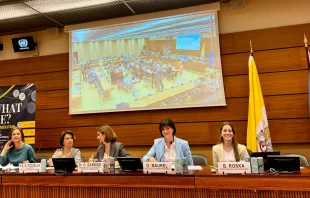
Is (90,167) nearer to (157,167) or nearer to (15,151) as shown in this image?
(157,167)

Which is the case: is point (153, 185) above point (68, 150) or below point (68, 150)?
below

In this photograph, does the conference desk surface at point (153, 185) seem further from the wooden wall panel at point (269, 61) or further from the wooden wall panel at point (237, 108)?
the wooden wall panel at point (269, 61)

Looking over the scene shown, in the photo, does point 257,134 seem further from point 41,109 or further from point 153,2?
point 41,109

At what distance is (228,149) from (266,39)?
67.9 inches

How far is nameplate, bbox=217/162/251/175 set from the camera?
2.05 meters

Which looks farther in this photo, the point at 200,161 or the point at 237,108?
the point at 237,108

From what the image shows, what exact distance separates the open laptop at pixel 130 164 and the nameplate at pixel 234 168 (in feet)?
2.16

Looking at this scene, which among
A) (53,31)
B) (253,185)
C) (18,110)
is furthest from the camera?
(53,31)

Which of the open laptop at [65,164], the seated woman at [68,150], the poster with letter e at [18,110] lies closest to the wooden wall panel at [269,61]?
the seated woman at [68,150]

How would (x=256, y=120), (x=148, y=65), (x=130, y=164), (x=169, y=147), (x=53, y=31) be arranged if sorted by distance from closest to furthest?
(x=130, y=164)
(x=169, y=147)
(x=256, y=120)
(x=148, y=65)
(x=53, y=31)

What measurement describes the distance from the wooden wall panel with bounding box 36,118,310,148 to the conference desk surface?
5.37ft

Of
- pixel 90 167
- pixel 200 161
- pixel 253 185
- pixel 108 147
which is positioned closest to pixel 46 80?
pixel 108 147

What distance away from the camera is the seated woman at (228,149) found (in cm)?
289

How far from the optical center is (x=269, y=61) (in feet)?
12.5
